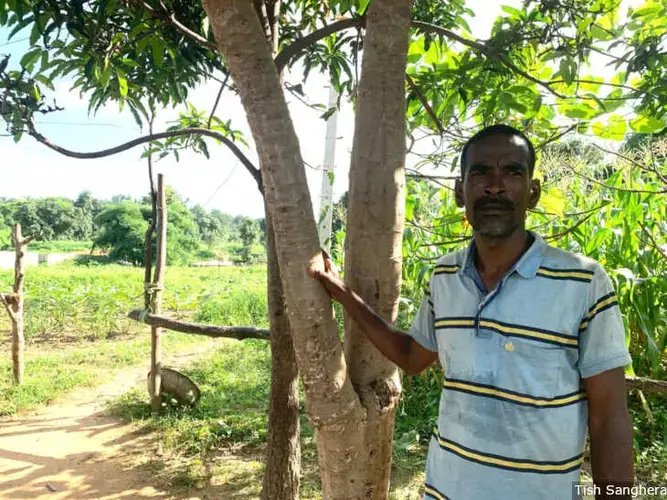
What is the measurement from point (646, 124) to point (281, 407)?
2.16 meters

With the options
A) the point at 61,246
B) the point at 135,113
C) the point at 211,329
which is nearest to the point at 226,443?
the point at 211,329

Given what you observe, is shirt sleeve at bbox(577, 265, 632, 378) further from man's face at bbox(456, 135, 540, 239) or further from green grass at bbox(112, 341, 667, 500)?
green grass at bbox(112, 341, 667, 500)

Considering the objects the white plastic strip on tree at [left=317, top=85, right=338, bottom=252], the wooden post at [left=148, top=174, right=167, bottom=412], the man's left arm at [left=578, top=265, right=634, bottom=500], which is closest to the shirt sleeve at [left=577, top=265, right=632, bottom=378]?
the man's left arm at [left=578, top=265, right=634, bottom=500]

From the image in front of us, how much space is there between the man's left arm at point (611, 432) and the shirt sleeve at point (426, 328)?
418 millimetres

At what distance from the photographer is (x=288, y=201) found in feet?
4.04

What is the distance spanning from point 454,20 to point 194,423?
4.20 meters

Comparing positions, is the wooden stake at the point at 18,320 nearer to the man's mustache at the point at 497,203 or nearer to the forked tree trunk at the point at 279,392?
the forked tree trunk at the point at 279,392

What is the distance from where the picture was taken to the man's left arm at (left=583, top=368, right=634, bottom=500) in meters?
1.06

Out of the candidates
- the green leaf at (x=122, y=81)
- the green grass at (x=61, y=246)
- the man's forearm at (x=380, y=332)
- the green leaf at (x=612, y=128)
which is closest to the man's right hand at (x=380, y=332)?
the man's forearm at (x=380, y=332)

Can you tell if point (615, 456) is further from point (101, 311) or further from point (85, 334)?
point (101, 311)

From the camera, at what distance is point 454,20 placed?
2.26 meters

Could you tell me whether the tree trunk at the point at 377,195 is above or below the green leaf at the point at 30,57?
below

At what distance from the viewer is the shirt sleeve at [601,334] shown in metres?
1.05

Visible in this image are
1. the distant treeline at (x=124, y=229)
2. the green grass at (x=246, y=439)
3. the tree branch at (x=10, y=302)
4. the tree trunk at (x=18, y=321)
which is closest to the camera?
the green grass at (x=246, y=439)
